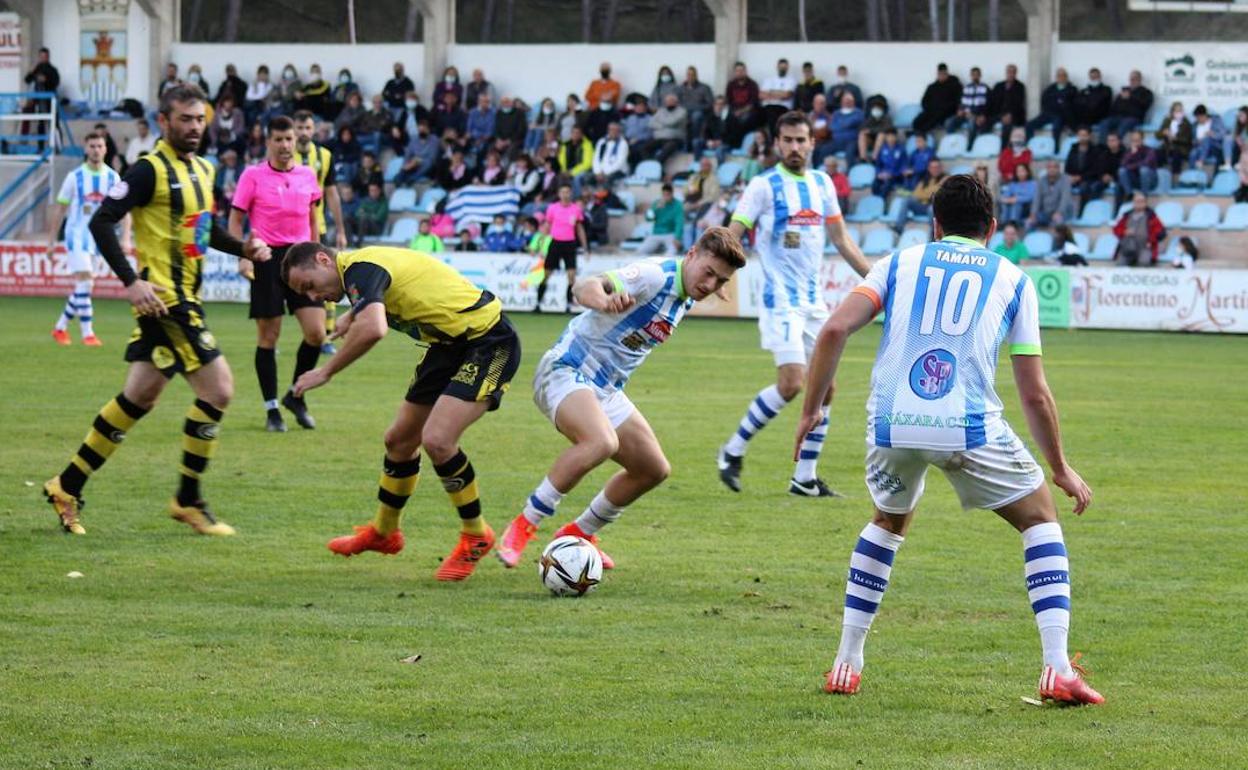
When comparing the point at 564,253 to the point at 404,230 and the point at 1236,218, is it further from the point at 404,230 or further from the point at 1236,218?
the point at 1236,218

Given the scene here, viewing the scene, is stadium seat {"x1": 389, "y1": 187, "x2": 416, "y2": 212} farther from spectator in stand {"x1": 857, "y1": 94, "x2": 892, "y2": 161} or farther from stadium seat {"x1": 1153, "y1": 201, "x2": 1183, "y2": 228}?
stadium seat {"x1": 1153, "y1": 201, "x2": 1183, "y2": 228}

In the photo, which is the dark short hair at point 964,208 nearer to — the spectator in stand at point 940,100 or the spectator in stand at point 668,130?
the spectator in stand at point 940,100

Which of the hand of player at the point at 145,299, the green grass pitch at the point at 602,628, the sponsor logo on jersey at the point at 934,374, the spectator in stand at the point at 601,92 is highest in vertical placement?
the spectator in stand at the point at 601,92

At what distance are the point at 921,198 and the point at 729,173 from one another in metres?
3.87

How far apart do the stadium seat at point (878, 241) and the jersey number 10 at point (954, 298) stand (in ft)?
82.4

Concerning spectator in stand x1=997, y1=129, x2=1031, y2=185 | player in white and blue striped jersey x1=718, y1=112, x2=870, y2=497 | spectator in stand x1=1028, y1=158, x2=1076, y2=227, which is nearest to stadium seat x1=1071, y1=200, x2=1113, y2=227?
spectator in stand x1=1028, y1=158, x2=1076, y2=227

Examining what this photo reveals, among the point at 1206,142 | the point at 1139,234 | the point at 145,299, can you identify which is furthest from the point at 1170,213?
the point at 145,299

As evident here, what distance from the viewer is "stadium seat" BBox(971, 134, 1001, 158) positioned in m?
31.6

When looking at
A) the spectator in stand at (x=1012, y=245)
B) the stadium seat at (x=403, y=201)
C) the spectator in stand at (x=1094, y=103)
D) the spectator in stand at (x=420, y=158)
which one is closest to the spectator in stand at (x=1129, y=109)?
the spectator in stand at (x=1094, y=103)

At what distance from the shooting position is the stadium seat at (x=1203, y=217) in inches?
1150

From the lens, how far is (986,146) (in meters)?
31.6

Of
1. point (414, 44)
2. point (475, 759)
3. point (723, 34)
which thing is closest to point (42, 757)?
point (475, 759)

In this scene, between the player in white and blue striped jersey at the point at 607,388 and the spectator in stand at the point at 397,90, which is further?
the spectator in stand at the point at 397,90

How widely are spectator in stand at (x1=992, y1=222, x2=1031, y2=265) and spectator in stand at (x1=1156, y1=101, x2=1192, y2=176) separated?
10.2ft
